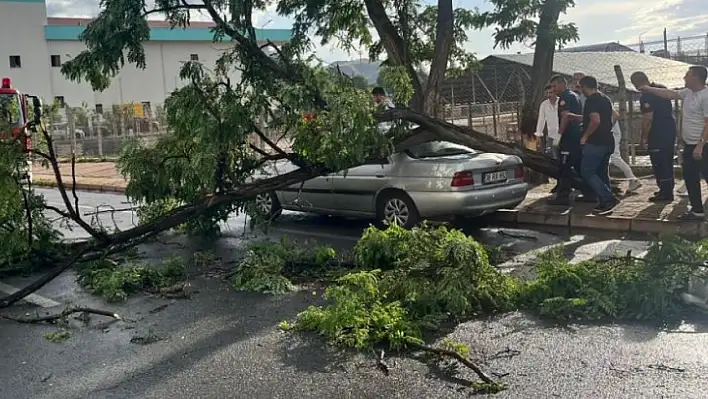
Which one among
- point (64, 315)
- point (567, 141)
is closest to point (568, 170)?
point (567, 141)

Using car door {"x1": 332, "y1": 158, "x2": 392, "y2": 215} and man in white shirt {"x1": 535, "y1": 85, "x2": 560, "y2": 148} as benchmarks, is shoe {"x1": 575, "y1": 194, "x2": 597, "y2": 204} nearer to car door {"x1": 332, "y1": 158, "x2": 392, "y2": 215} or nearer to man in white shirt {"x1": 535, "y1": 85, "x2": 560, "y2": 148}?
man in white shirt {"x1": 535, "y1": 85, "x2": 560, "y2": 148}

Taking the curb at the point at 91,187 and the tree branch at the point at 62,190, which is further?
the curb at the point at 91,187

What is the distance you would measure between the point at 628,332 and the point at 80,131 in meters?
31.1

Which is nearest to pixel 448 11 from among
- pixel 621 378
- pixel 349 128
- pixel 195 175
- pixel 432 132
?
pixel 432 132

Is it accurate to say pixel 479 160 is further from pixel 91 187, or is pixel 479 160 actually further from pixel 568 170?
pixel 91 187

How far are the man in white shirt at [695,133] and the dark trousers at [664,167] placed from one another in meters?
0.87

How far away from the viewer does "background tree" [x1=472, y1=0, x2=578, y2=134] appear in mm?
12406

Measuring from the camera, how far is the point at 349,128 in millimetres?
7828

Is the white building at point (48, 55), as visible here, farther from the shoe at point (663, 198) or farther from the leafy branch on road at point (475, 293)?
the leafy branch on road at point (475, 293)

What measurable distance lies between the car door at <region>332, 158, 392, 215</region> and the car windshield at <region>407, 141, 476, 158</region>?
1.38 ft

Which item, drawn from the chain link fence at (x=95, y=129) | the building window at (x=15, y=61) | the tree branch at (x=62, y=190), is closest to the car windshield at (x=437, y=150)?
the tree branch at (x=62, y=190)

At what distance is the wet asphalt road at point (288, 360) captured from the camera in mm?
4414

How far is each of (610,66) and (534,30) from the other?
13.9 m

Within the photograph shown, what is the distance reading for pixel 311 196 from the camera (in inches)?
429
